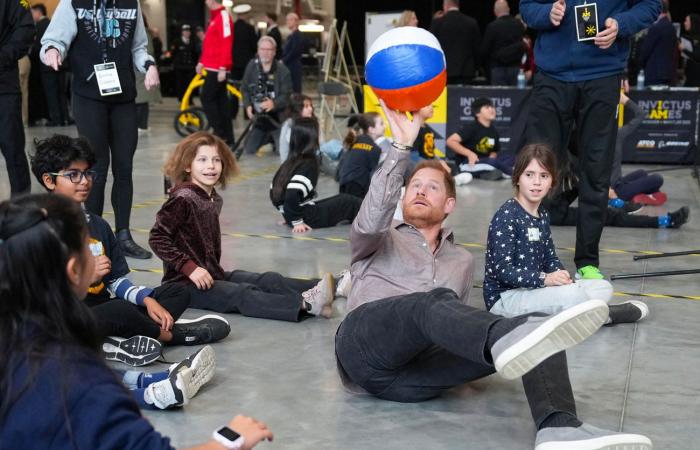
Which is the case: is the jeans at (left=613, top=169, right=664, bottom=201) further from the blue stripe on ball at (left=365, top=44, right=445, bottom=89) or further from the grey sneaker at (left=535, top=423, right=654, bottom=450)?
the grey sneaker at (left=535, top=423, right=654, bottom=450)

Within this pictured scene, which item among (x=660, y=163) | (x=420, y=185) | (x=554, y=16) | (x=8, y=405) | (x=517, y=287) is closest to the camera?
(x=8, y=405)

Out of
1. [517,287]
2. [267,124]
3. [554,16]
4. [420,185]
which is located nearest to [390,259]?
[420,185]

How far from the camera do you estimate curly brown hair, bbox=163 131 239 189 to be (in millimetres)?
4922

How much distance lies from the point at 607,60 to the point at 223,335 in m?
2.73

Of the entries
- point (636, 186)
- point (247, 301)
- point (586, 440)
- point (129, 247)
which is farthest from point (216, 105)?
point (586, 440)

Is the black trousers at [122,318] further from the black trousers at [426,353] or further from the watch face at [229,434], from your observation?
the watch face at [229,434]

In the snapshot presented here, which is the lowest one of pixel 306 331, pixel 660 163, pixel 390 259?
pixel 660 163

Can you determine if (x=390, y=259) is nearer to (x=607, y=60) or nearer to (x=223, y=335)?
(x=223, y=335)

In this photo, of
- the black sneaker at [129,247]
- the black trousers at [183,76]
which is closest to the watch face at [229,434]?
the black sneaker at [129,247]

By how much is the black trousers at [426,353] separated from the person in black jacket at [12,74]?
3.72 m

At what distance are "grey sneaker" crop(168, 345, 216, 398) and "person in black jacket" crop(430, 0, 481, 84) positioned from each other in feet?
33.3

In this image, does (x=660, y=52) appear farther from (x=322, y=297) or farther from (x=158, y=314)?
(x=158, y=314)

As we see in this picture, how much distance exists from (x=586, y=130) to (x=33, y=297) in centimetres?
418

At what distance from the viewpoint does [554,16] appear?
5.29m
